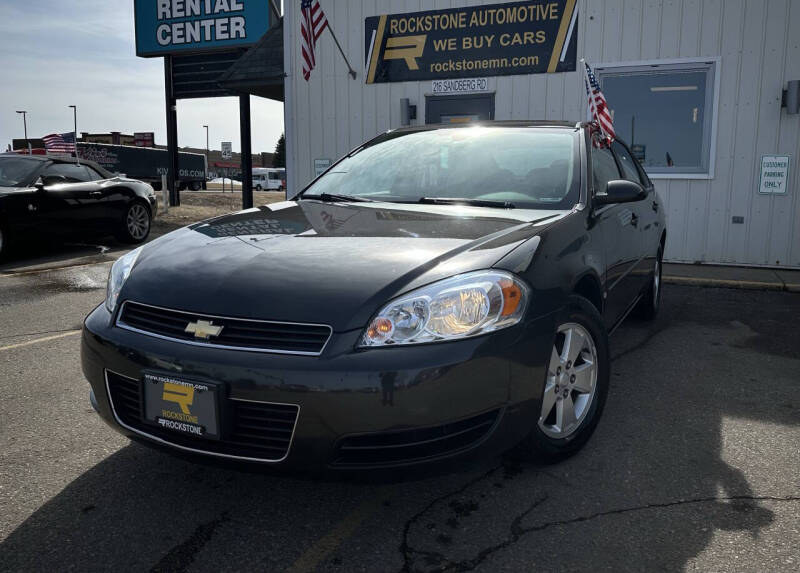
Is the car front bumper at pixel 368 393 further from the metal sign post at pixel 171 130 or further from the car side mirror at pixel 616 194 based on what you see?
the metal sign post at pixel 171 130

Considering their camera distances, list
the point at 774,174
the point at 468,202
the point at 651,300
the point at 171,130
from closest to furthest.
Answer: the point at 468,202 → the point at 651,300 → the point at 774,174 → the point at 171,130

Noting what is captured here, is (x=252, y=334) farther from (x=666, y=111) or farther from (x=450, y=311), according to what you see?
(x=666, y=111)

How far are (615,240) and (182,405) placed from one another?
2.43 meters

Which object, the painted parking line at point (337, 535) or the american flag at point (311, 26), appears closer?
the painted parking line at point (337, 535)

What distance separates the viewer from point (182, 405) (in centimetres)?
213

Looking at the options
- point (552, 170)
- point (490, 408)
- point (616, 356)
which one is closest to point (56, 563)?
point (490, 408)

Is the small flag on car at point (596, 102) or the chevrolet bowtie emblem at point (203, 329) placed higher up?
the small flag on car at point (596, 102)

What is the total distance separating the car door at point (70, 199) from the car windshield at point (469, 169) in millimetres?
6854

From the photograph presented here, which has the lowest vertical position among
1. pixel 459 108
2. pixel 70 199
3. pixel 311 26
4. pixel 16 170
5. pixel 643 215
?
pixel 70 199

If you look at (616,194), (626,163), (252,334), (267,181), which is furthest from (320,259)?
(267,181)

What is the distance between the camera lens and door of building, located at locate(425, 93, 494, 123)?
988 cm

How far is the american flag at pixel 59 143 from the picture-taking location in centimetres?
2176

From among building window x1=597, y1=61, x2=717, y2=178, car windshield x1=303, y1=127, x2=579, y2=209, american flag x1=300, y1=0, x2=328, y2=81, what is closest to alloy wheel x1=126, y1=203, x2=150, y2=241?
american flag x1=300, y1=0, x2=328, y2=81

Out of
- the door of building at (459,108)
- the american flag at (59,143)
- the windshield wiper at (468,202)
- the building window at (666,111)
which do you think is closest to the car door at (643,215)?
the windshield wiper at (468,202)
